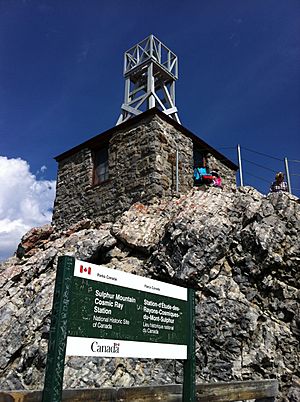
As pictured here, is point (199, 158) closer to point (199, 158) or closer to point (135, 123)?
point (199, 158)

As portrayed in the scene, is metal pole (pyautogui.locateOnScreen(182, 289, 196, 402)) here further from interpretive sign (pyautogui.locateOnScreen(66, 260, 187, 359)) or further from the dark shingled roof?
the dark shingled roof

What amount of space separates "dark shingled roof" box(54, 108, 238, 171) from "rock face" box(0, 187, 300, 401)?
380 centimetres

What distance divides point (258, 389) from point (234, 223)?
581 cm

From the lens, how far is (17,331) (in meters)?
9.62

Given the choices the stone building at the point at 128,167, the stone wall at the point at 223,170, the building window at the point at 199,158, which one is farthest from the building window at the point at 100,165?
the stone wall at the point at 223,170

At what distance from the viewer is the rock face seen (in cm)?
807

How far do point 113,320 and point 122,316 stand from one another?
0.48ft

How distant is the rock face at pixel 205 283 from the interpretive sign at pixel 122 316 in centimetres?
420

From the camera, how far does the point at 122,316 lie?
3.83 meters

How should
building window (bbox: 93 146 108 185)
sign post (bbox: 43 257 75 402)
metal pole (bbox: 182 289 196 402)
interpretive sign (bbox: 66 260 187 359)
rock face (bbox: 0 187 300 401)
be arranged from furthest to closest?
building window (bbox: 93 146 108 185) → rock face (bbox: 0 187 300 401) → metal pole (bbox: 182 289 196 402) → interpretive sign (bbox: 66 260 187 359) → sign post (bbox: 43 257 75 402)

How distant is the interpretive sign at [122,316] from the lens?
11.3 feet

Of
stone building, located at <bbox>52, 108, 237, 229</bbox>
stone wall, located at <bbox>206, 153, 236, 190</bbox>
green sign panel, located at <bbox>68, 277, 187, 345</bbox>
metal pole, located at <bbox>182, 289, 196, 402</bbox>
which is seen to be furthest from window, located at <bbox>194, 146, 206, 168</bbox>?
green sign panel, located at <bbox>68, 277, 187, 345</bbox>

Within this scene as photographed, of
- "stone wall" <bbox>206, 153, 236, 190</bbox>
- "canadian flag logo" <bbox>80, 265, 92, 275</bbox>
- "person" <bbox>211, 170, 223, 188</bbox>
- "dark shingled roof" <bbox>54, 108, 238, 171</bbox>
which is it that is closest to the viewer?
"canadian flag logo" <bbox>80, 265, 92, 275</bbox>

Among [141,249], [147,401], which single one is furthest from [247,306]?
[147,401]
